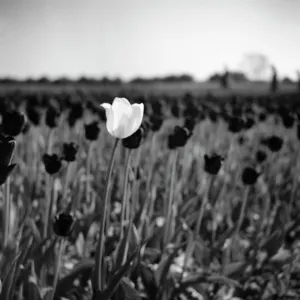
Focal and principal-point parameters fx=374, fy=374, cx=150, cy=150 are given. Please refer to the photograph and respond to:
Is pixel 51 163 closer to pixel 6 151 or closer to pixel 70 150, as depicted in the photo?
pixel 70 150

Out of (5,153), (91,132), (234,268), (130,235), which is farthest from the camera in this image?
(91,132)

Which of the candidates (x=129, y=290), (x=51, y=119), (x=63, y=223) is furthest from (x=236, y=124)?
(x=63, y=223)

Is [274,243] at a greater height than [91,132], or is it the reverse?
[91,132]

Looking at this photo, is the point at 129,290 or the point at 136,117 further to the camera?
the point at 129,290

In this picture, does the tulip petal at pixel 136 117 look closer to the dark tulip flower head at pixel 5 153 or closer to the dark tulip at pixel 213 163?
the dark tulip flower head at pixel 5 153

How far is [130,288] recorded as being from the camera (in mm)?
1470

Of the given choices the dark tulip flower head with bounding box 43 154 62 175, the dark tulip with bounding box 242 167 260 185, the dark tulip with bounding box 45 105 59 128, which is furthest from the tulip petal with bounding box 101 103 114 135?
the dark tulip with bounding box 45 105 59 128

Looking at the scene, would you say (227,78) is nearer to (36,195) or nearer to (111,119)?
(36,195)

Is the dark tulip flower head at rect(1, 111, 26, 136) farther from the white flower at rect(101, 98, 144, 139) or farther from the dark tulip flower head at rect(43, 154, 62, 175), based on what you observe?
the white flower at rect(101, 98, 144, 139)

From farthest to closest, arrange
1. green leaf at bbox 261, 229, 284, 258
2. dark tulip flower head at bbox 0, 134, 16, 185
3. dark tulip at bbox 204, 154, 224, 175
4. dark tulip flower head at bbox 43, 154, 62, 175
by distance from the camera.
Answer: green leaf at bbox 261, 229, 284, 258 → dark tulip at bbox 204, 154, 224, 175 → dark tulip flower head at bbox 43, 154, 62, 175 → dark tulip flower head at bbox 0, 134, 16, 185

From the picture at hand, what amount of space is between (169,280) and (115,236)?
511 mm

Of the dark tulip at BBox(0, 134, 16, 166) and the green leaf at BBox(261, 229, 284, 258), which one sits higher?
the dark tulip at BBox(0, 134, 16, 166)

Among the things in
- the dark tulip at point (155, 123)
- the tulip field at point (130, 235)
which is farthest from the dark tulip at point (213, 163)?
the dark tulip at point (155, 123)

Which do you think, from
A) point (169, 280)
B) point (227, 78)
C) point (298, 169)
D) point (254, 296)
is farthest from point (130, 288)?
point (227, 78)
